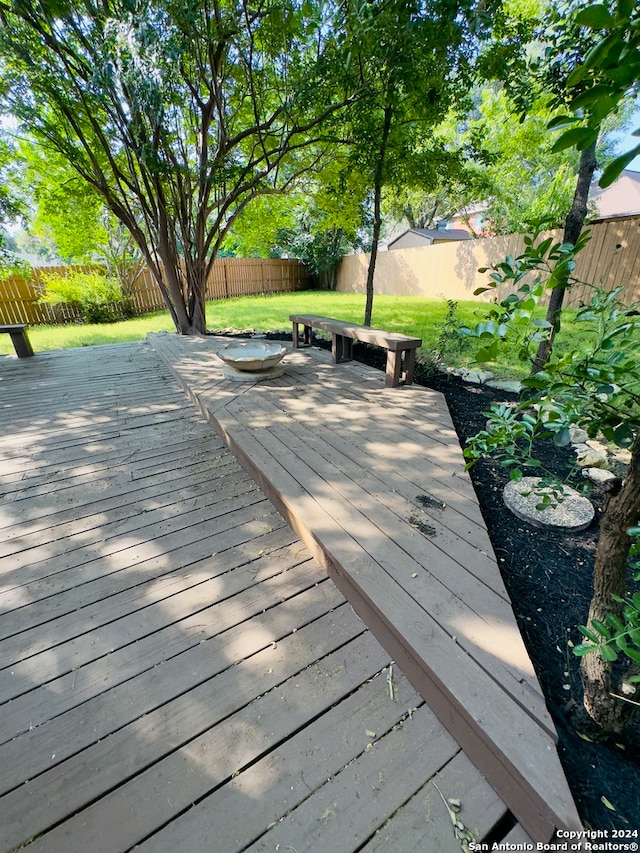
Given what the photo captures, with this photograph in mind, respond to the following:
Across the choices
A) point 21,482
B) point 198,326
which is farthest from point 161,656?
point 198,326

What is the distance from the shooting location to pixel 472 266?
35.0 feet

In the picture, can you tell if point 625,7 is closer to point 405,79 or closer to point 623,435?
point 623,435

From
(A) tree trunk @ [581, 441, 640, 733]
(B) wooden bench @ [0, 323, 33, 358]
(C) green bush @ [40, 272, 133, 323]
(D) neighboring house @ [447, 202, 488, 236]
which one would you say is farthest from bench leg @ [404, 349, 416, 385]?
(D) neighboring house @ [447, 202, 488, 236]

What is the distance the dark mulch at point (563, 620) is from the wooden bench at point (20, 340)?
560cm

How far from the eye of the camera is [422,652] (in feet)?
4.07

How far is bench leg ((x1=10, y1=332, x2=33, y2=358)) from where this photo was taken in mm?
4988

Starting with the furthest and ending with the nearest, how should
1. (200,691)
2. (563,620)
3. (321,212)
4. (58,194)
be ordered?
(321,212), (58,194), (563,620), (200,691)

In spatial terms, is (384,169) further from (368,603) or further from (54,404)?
(368,603)

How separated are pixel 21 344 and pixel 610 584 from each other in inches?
251

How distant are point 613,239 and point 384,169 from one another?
511 centimetres

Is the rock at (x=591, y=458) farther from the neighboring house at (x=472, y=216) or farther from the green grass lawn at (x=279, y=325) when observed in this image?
the neighboring house at (x=472, y=216)

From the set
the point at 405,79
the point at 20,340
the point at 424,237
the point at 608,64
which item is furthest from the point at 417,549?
the point at 424,237

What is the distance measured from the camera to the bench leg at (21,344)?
196 inches

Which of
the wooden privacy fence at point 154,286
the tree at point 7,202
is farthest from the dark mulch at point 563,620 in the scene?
the wooden privacy fence at point 154,286
